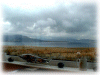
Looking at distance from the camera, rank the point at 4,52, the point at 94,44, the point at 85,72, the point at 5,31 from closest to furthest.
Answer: the point at 85,72, the point at 94,44, the point at 5,31, the point at 4,52

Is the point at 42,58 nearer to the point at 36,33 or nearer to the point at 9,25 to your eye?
the point at 36,33

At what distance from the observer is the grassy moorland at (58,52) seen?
9.09 feet

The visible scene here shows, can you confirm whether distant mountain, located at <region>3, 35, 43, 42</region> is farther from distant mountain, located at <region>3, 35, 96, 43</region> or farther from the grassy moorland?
the grassy moorland

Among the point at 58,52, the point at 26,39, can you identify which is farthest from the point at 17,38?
the point at 58,52

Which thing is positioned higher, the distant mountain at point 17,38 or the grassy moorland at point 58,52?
the distant mountain at point 17,38

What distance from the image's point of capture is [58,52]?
3064 millimetres

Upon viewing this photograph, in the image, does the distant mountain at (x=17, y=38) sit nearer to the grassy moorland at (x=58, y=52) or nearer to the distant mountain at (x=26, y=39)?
the distant mountain at (x=26, y=39)

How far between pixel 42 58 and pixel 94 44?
1439mm

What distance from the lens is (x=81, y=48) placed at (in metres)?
2.81

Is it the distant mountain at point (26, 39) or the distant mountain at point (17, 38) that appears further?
the distant mountain at point (17, 38)

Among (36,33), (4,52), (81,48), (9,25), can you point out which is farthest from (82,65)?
(4,52)

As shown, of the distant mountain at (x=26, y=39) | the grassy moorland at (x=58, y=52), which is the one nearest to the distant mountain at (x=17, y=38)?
the distant mountain at (x=26, y=39)

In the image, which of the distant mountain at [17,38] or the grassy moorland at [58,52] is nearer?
the grassy moorland at [58,52]

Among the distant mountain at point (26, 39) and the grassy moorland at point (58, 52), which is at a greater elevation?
the distant mountain at point (26, 39)
